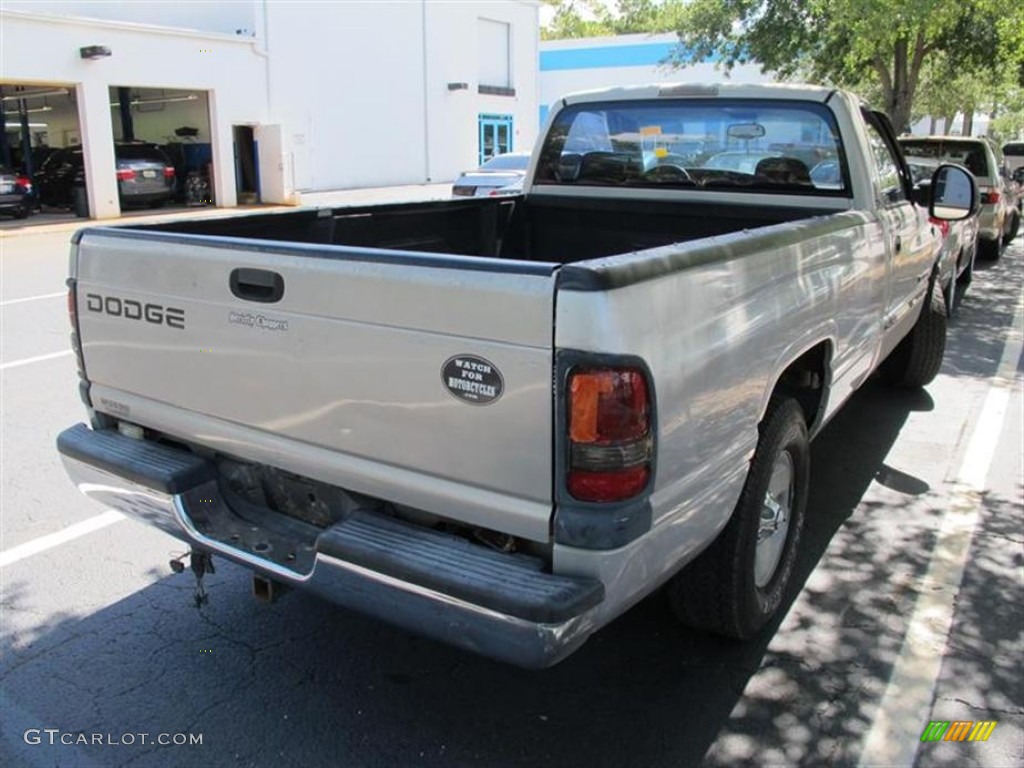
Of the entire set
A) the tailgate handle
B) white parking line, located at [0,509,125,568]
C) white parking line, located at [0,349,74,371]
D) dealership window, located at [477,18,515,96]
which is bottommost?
white parking line, located at [0,509,125,568]

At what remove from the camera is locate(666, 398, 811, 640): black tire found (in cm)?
305

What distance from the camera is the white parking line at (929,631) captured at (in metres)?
2.90

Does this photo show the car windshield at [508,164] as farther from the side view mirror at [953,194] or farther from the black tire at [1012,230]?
the side view mirror at [953,194]

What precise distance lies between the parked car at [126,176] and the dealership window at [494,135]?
47.2ft

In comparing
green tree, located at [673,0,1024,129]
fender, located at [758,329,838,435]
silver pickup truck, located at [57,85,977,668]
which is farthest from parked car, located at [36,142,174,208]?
fender, located at [758,329,838,435]

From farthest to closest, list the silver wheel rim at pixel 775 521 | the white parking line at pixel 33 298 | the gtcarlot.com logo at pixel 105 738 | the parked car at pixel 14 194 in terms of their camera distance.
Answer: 1. the parked car at pixel 14 194
2. the white parking line at pixel 33 298
3. the silver wheel rim at pixel 775 521
4. the gtcarlot.com logo at pixel 105 738

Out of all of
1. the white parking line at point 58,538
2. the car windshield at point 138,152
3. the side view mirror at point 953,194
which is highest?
the car windshield at point 138,152

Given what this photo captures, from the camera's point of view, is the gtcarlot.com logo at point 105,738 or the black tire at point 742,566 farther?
the black tire at point 742,566

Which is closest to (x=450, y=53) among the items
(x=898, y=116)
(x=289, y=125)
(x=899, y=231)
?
(x=289, y=125)

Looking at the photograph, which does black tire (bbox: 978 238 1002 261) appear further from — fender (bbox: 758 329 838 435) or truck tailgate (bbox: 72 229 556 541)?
truck tailgate (bbox: 72 229 556 541)

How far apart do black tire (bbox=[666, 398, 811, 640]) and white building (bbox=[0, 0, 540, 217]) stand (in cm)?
2002

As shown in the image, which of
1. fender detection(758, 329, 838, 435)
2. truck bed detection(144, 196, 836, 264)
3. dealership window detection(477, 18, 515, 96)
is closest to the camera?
fender detection(758, 329, 838, 435)

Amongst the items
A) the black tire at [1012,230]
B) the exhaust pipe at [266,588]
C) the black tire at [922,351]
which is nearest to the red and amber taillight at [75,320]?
the exhaust pipe at [266,588]

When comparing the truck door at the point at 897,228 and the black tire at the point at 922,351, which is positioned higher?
the truck door at the point at 897,228
